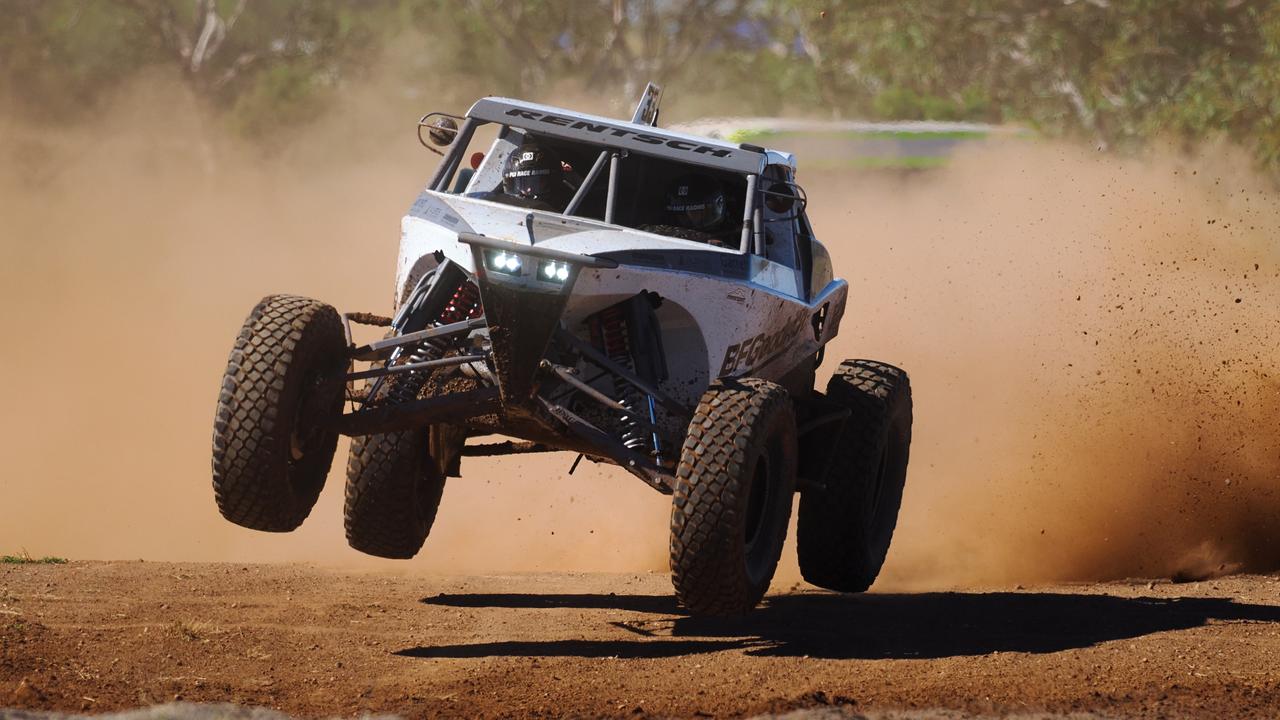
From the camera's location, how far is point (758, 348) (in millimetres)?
9203

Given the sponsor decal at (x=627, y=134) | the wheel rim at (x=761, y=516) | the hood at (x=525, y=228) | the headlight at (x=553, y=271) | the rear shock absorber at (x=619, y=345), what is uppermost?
the sponsor decal at (x=627, y=134)

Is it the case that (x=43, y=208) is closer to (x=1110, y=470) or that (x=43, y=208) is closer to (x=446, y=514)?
(x=446, y=514)

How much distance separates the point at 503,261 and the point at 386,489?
7.05ft

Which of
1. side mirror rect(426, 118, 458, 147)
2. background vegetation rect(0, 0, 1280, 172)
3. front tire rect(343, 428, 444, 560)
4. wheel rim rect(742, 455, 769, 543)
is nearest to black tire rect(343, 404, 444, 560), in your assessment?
front tire rect(343, 428, 444, 560)

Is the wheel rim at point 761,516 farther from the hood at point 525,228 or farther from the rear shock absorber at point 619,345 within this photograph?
the hood at point 525,228

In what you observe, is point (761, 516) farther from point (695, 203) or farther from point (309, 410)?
point (309, 410)

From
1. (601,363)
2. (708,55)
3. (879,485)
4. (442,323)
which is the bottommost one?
(879,485)

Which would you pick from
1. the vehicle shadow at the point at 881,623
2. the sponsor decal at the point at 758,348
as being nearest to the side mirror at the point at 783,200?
the sponsor decal at the point at 758,348

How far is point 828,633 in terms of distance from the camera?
9.08m

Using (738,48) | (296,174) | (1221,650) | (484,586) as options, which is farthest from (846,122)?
(738,48)

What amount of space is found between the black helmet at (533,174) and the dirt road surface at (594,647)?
221cm

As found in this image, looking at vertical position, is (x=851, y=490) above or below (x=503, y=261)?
below

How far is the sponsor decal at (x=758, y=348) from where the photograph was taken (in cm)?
888

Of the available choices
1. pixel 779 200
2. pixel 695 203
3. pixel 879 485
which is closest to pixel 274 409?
pixel 695 203
